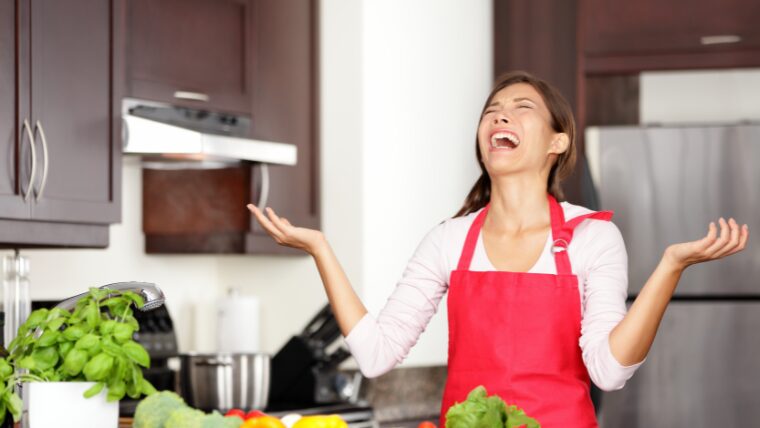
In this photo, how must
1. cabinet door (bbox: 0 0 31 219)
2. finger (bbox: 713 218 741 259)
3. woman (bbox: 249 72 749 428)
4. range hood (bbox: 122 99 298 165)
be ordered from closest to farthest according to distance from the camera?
finger (bbox: 713 218 741 259)
woman (bbox: 249 72 749 428)
cabinet door (bbox: 0 0 31 219)
range hood (bbox: 122 99 298 165)

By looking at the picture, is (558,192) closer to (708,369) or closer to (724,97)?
(708,369)

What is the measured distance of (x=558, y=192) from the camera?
2.32 metres

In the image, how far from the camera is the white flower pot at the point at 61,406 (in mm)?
1660

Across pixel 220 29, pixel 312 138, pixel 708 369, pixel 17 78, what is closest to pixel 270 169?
pixel 312 138

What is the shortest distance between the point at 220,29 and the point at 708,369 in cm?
182

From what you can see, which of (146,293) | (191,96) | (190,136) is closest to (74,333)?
(146,293)

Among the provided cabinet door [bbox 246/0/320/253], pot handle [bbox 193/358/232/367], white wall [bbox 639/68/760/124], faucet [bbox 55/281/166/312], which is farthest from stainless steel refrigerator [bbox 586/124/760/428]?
faucet [bbox 55/281/166/312]

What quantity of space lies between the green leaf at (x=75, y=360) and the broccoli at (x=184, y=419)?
18 centimetres

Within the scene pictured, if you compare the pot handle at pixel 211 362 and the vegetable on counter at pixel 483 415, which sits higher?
the vegetable on counter at pixel 483 415

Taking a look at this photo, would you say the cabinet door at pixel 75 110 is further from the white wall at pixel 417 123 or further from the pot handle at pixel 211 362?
the white wall at pixel 417 123

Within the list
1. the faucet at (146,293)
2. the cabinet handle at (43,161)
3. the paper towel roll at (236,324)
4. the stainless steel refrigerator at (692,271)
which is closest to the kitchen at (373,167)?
the paper towel roll at (236,324)

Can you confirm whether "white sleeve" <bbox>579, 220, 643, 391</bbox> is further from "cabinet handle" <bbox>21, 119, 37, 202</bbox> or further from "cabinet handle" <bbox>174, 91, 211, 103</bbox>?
"cabinet handle" <bbox>174, 91, 211, 103</bbox>

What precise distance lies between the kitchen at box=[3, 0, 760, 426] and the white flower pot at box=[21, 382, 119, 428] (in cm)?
188

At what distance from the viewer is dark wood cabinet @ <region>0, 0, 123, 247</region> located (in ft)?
8.70
